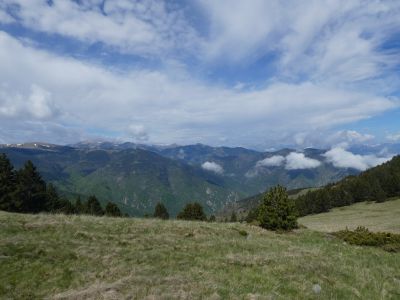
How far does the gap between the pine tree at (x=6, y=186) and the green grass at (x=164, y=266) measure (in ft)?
137

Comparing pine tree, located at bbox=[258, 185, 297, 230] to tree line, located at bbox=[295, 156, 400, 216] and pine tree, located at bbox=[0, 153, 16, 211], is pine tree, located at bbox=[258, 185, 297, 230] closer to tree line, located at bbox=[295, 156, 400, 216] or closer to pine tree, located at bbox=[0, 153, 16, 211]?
pine tree, located at bbox=[0, 153, 16, 211]

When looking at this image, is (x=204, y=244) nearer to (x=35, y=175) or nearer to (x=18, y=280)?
(x=18, y=280)

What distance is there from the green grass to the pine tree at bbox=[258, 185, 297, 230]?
1017cm

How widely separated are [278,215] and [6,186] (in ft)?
159

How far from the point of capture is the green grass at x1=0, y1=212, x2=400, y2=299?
1286cm

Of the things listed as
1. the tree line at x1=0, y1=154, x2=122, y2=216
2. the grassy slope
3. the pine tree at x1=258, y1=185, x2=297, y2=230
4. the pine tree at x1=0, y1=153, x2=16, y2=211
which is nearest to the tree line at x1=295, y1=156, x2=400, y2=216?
the grassy slope

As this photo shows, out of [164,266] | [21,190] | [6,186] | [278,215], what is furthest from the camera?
[21,190]

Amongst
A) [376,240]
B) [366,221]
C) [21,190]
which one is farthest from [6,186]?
[366,221]

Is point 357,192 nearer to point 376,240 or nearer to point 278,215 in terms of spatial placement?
point 278,215

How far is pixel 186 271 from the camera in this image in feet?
50.9

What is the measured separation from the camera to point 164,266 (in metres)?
16.3

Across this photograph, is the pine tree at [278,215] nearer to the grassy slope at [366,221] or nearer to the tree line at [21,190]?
the grassy slope at [366,221]

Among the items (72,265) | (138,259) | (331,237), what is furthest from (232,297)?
(331,237)

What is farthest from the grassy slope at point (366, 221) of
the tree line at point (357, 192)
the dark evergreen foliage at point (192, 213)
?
the tree line at point (357, 192)
